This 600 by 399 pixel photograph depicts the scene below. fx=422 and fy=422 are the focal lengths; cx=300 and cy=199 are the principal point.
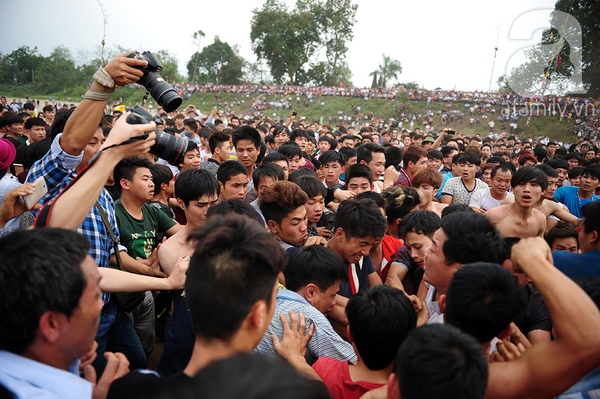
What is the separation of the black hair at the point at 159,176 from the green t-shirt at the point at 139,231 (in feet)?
3.02

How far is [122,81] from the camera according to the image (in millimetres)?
2277

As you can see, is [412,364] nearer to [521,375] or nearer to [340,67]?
[521,375]

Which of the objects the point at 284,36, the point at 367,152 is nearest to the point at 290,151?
the point at 367,152

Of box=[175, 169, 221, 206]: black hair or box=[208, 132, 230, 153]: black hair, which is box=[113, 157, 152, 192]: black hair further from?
box=[208, 132, 230, 153]: black hair

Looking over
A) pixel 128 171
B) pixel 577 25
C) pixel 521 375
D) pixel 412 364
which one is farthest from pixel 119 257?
pixel 577 25

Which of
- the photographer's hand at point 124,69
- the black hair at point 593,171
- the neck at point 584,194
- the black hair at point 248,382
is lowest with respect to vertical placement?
the neck at point 584,194

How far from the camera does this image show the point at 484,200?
588 centimetres

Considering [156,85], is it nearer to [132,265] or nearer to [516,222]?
[132,265]

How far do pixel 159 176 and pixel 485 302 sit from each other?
380cm

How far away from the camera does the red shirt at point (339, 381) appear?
73.2 inches

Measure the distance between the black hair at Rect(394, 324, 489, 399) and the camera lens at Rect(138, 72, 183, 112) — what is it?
1.83m

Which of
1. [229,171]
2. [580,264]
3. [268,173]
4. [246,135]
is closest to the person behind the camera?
[580,264]

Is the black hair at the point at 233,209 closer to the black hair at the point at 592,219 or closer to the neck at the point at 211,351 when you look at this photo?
the neck at the point at 211,351

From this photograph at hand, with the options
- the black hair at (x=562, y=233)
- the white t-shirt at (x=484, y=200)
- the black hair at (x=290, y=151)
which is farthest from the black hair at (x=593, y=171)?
the black hair at (x=290, y=151)
